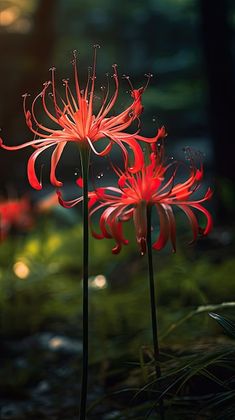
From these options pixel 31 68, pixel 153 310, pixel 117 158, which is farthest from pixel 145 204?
pixel 117 158

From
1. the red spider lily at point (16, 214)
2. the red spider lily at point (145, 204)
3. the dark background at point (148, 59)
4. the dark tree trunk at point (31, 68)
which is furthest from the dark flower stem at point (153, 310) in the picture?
the dark tree trunk at point (31, 68)

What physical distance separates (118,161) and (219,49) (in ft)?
15.7

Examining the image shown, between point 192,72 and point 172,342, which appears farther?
point 192,72

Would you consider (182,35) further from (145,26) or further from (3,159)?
(3,159)

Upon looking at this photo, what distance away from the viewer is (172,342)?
2605mm

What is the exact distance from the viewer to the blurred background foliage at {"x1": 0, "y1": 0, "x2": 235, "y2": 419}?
353cm

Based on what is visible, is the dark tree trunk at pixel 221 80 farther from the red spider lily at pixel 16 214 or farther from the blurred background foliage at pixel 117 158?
the red spider lily at pixel 16 214

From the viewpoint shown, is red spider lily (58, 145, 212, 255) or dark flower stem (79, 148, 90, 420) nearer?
dark flower stem (79, 148, 90, 420)

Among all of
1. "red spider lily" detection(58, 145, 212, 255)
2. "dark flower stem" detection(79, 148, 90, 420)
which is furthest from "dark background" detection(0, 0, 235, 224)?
"dark flower stem" detection(79, 148, 90, 420)

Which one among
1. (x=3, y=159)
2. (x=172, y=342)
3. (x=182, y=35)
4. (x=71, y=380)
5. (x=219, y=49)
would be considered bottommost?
(x=71, y=380)

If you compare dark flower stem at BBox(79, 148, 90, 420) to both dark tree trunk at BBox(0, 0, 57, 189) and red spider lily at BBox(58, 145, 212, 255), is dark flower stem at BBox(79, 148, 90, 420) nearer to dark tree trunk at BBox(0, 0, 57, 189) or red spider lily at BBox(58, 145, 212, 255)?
red spider lily at BBox(58, 145, 212, 255)

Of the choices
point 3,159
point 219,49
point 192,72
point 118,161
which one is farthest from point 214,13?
point 118,161

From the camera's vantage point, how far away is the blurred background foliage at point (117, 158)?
3529mm

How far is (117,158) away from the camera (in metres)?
10.8
